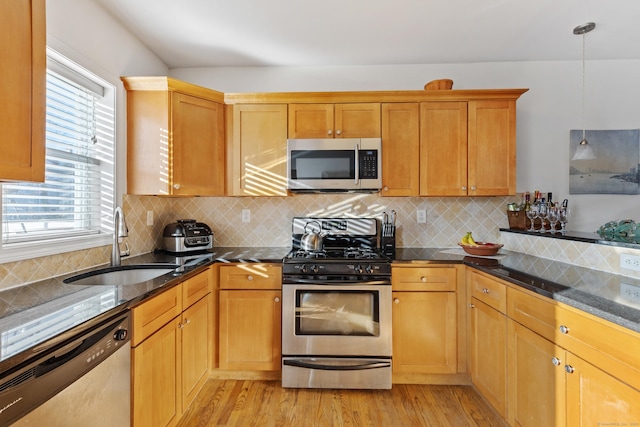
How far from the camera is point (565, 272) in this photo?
5.80 feet

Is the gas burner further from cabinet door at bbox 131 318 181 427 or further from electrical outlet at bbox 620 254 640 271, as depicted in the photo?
electrical outlet at bbox 620 254 640 271

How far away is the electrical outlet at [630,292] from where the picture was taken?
1.25m

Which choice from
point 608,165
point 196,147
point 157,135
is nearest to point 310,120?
point 196,147

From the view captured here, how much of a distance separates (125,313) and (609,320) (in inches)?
70.9

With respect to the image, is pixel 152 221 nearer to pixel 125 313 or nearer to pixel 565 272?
pixel 125 313

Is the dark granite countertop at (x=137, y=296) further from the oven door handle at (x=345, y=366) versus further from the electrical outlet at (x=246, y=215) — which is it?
the oven door handle at (x=345, y=366)

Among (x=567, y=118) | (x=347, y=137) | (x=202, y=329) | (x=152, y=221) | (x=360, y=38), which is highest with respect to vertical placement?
(x=360, y=38)

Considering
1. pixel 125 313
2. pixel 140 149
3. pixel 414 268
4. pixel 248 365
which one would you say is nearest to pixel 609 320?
pixel 414 268

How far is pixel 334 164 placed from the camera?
8.23 ft

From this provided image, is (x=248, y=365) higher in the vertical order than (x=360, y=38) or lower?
lower

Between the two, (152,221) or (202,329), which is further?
(152,221)

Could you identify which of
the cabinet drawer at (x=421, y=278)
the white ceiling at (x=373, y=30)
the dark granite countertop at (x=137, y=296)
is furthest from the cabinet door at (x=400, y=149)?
the dark granite countertop at (x=137, y=296)

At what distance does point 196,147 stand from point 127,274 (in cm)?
102

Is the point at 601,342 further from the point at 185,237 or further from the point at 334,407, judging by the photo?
the point at 185,237
